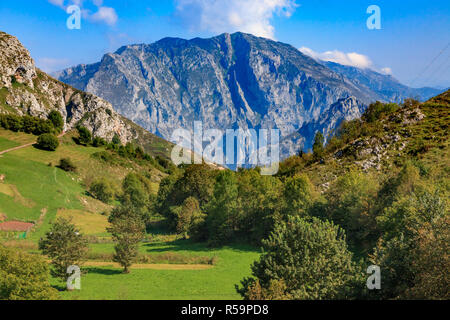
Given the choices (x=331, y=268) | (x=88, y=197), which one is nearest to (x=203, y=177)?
(x=88, y=197)

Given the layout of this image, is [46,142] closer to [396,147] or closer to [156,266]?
[156,266]

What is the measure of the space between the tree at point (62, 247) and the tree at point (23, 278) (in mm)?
8797

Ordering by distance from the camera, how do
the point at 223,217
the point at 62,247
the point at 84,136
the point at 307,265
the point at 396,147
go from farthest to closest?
1. the point at 84,136
2. the point at 396,147
3. the point at 223,217
4. the point at 62,247
5. the point at 307,265

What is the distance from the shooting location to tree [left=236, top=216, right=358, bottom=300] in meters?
22.8

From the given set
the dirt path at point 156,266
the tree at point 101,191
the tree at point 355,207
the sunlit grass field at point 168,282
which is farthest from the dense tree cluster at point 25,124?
the tree at point 355,207

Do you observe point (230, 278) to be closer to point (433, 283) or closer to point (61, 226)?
point (61, 226)

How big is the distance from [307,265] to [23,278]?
20798 mm

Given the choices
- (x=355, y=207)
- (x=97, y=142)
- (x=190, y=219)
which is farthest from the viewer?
(x=97, y=142)

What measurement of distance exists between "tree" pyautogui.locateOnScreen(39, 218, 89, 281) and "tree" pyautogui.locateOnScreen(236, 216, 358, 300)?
21.4 meters

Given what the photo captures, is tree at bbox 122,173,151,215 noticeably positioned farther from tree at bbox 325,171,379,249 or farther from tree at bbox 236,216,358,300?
tree at bbox 236,216,358,300

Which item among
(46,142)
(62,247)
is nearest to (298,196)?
(62,247)

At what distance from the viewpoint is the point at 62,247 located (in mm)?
35438

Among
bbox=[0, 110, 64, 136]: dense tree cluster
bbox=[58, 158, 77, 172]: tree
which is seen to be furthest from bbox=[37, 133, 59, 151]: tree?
bbox=[0, 110, 64, 136]: dense tree cluster

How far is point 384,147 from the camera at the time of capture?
77312mm
